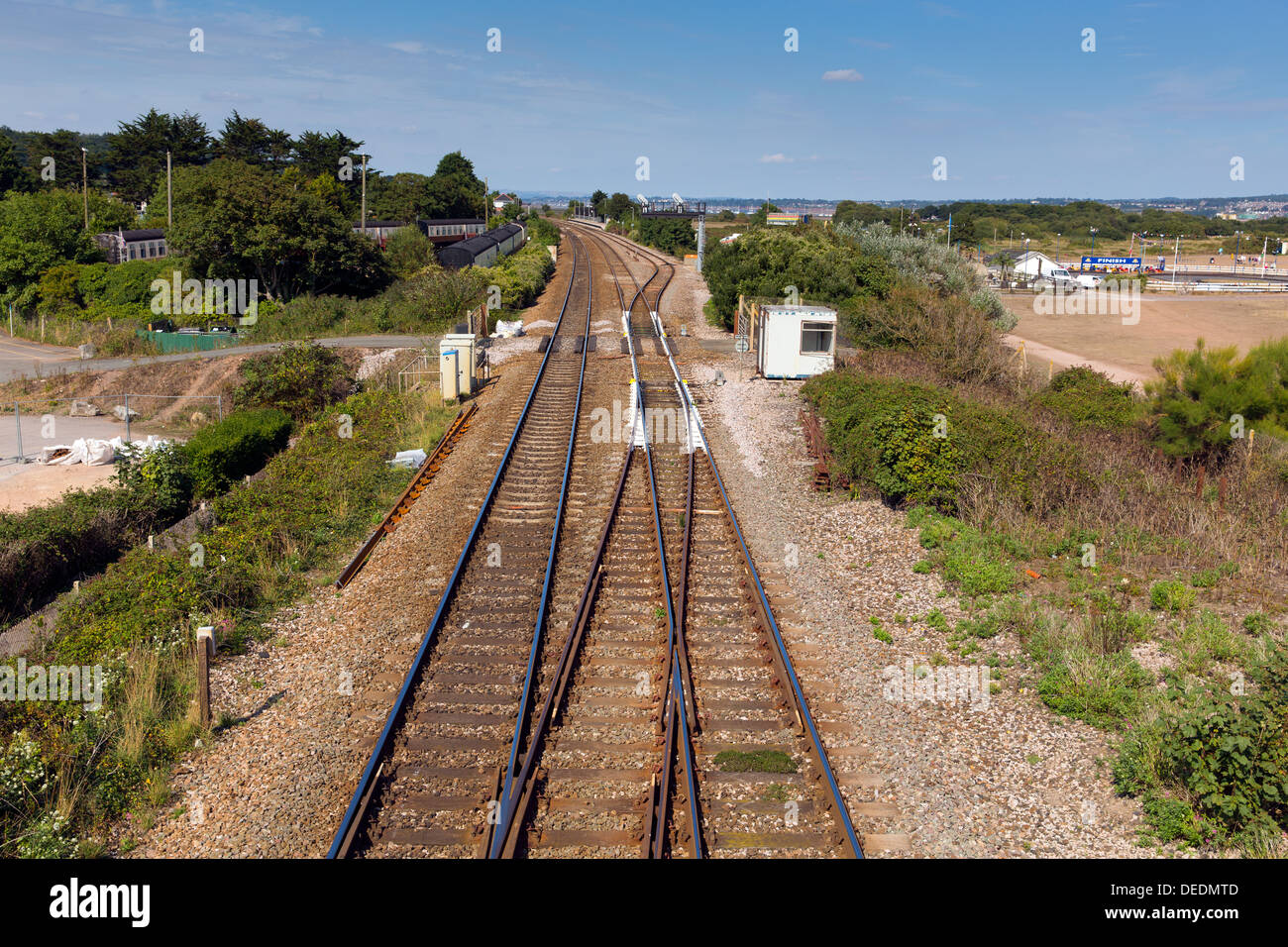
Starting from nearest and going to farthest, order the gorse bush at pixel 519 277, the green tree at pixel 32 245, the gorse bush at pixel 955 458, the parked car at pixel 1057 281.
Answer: the gorse bush at pixel 955 458
the gorse bush at pixel 519 277
the green tree at pixel 32 245
the parked car at pixel 1057 281

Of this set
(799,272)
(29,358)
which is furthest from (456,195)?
(799,272)

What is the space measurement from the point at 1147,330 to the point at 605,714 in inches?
2078

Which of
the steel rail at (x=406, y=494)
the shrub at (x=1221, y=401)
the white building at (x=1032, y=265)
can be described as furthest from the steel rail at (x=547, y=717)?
the white building at (x=1032, y=265)

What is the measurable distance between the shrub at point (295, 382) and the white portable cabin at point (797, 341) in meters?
12.8

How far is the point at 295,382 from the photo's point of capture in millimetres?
26406

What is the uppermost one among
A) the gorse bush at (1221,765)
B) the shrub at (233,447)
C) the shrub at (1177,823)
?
the shrub at (233,447)

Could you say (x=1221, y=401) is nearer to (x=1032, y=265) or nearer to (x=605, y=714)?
(x=605, y=714)

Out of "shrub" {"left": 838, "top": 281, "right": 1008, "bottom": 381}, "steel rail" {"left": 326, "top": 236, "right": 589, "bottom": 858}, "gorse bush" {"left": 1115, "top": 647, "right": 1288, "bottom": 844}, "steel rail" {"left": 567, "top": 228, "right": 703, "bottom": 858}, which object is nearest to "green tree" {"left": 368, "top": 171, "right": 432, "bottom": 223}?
"shrub" {"left": 838, "top": 281, "right": 1008, "bottom": 381}

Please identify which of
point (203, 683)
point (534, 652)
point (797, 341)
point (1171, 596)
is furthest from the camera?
point (797, 341)

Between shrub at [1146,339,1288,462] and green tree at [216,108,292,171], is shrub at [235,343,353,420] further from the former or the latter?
green tree at [216,108,292,171]

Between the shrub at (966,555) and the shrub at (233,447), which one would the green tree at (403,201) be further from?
the shrub at (966,555)

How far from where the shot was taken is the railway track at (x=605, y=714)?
23.6 ft

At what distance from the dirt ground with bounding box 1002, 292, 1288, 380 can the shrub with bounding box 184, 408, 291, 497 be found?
30.3 m

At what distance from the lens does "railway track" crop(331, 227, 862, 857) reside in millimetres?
7207
